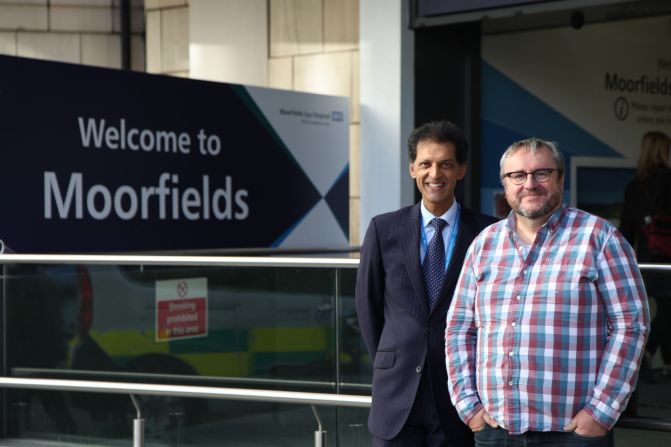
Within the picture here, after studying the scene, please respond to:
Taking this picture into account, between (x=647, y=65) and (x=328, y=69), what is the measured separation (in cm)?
316

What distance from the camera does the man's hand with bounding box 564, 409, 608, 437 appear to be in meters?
3.34

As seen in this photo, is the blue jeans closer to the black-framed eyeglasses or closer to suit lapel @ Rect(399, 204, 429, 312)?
suit lapel @ Rect(399, 204, 429, 312)

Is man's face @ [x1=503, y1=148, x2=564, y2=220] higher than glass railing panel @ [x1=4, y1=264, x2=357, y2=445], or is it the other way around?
man's face @ [x1=503, y1=148, x2=564, y2=220]

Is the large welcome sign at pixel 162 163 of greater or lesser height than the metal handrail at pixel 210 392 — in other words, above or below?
above

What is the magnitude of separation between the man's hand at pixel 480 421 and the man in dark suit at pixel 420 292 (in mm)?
218

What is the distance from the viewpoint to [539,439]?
342 centimetres

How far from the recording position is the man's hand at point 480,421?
3.51 metres

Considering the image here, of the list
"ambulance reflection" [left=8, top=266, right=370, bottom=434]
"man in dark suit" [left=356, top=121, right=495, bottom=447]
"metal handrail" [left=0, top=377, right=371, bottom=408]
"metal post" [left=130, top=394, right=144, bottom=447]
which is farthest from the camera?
"ambulance reflection" [left=8, top=266, right=370, bottom=434]

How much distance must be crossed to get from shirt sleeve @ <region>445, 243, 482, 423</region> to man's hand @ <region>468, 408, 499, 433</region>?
0.04ft

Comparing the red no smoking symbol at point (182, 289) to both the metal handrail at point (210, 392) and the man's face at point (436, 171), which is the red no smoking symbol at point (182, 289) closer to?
the metal handrail at point (210, 392)

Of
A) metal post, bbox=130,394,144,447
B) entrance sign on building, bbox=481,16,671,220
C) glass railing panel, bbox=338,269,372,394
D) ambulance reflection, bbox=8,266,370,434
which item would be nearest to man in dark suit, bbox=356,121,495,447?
glass railing panel, bbox=338,269,372,394

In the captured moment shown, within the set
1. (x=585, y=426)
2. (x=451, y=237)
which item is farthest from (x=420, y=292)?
(x=585, y=426)

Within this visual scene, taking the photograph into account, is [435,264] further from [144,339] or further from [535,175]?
[144,339]

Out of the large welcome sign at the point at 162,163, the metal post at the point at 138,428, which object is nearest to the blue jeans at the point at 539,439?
the metal post at the point at 138,428
